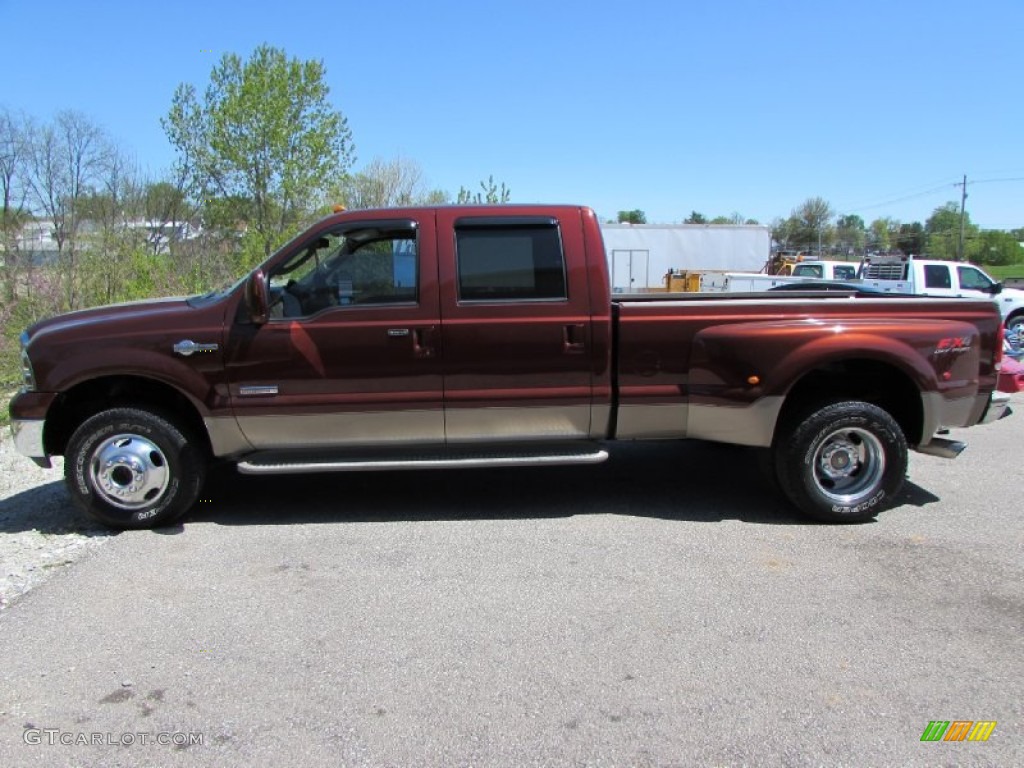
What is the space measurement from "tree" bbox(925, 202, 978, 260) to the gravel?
305 feet

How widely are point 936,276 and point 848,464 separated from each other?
14915 millimetres

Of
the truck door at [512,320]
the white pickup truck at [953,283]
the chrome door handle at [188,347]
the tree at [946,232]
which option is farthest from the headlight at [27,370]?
the tree at [946,232]

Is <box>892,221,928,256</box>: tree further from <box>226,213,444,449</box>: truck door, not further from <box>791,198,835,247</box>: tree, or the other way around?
<box>226,213,444,449</box>: truck door

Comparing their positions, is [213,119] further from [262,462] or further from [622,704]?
[622,704]

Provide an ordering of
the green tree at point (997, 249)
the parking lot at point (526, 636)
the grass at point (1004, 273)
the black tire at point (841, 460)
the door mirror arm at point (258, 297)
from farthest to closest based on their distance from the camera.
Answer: the green tree at point (997, 249) < the grass at point (1004, 273) < the black tire at point (841, 460) < the door mirror arm at point (258, 297) < the parking lot at point (526, 636)

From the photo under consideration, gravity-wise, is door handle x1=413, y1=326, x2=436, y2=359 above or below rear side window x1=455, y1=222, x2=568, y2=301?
below

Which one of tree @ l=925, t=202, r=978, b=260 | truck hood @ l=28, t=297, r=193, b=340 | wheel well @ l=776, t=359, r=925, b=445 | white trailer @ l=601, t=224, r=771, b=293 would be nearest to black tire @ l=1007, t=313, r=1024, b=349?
wheel well @ l=776, t=359, r=925, b=445

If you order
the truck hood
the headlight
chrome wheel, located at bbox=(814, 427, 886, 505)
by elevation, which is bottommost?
chrome wheel, located at bbox=(814, 427, 886, 505)

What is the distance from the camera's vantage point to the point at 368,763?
8.50 feet

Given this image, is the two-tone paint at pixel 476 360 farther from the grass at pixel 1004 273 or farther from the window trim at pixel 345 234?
the grass at pixel 1004 273

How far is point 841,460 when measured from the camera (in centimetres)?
496

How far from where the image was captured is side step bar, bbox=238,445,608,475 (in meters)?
4.69

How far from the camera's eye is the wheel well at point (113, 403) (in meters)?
4.83

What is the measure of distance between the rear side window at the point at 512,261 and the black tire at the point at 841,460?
1.88 metres
